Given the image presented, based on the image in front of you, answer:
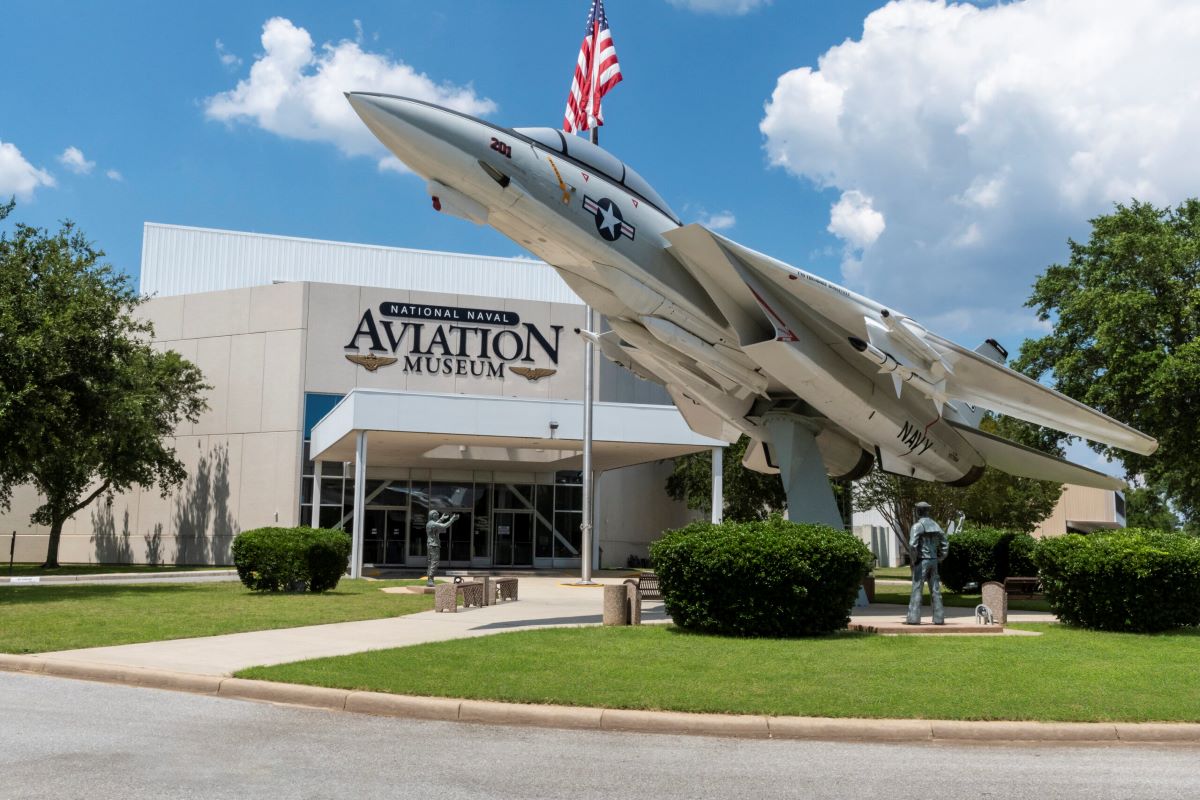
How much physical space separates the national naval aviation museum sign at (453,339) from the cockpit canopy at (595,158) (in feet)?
83.1

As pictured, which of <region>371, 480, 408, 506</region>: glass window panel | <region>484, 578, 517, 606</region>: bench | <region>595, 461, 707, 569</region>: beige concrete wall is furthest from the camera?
<region>595, 461, 707, 569</region>: beige concrete wall

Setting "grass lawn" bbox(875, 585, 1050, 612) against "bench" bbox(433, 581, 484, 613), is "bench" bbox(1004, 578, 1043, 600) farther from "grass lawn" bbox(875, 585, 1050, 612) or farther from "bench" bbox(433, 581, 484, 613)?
"bench" bbox(433, 581, 484, 613)

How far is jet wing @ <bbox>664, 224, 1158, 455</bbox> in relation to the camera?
15492 mm

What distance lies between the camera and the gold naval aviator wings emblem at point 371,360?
39.8 metres

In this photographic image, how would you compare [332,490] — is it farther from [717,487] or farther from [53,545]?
[717,487]

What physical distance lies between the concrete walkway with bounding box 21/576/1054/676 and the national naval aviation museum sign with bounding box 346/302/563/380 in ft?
72.0

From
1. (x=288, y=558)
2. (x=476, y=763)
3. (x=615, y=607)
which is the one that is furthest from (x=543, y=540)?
(x=476, y=763)

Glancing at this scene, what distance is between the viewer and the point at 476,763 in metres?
6.32

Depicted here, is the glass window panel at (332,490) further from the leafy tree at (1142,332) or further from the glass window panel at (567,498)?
the leafy tree at (1142,332)

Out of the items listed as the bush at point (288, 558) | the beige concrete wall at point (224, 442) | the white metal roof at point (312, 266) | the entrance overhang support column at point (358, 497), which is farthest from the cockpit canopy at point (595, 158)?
the white metal roof at point (312, 266)

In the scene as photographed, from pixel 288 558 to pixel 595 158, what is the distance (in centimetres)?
1087

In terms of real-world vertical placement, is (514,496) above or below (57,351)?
below

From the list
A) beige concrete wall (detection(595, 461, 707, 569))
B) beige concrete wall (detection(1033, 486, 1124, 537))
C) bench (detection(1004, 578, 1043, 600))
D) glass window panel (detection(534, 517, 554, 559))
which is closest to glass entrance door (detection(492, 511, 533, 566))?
glass window panel (detection(534, 517, 554, 559))

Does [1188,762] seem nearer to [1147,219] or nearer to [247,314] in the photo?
[1147,219]
